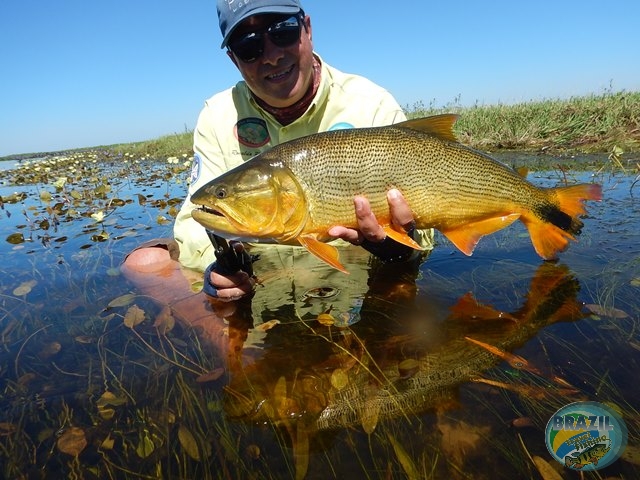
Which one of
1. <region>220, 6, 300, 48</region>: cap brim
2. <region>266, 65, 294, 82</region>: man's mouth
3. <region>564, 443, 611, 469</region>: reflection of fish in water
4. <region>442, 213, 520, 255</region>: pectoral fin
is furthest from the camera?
<region>266, 65, 294, 82</region>: man's mouth

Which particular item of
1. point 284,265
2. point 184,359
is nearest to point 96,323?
point 184,359

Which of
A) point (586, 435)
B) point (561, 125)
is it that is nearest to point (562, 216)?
point (586, 435)

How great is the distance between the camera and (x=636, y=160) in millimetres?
7871

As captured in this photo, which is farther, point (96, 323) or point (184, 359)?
point (96, 323)

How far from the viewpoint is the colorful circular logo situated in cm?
156

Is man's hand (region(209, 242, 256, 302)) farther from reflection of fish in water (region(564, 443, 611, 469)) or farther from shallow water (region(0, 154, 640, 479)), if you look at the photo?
reflection of fish in water (region(564, 443, 611, 469))

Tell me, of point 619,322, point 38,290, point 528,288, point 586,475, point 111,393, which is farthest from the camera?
point 38,290

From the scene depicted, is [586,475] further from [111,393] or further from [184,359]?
[111,393]

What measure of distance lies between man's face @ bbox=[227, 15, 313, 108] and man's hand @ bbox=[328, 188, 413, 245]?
4.76ft

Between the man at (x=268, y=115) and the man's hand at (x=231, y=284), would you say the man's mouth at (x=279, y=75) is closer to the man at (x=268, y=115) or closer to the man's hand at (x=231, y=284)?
the man at (x=268, y=115)

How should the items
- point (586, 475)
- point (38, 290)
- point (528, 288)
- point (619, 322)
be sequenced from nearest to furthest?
point (586, 475)
point (619, 322)
point (528, 288)
point (38, 290)

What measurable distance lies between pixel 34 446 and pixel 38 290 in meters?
2.46

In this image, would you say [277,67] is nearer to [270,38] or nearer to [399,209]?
[270,38]

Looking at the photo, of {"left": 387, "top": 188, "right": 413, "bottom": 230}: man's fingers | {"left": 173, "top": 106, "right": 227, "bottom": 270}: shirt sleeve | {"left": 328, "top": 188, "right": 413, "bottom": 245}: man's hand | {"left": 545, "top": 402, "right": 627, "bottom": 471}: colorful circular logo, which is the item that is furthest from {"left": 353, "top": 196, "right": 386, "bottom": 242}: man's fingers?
{"left": 173, "top": 106, "right": 227, "bottom": 270}: shirt sleeve
